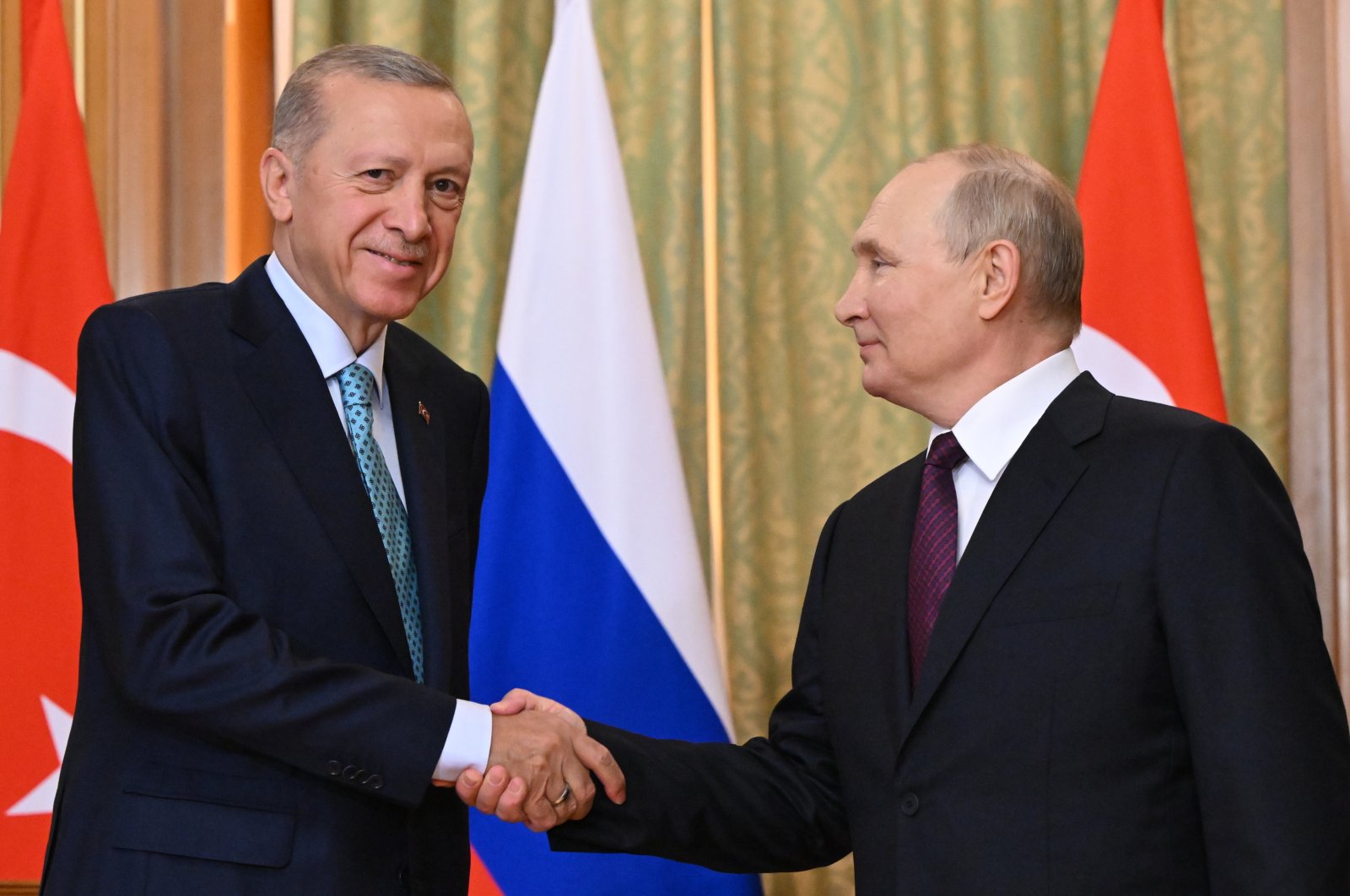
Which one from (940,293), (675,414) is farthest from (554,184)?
(940,293)

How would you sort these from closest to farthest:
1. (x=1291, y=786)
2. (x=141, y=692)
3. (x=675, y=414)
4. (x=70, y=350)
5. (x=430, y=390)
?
(x=1291, y=786), (x=141, y=692), (x=430, y=390), (x=70, y=350), (x=675, y=414)

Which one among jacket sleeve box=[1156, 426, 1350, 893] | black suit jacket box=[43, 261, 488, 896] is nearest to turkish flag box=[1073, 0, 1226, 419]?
jacket sleeve box=[1156, 426, 1350, 893]

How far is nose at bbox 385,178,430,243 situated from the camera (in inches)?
84.7

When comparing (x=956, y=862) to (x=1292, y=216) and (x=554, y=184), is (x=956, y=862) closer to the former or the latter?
(x=554, y=184)

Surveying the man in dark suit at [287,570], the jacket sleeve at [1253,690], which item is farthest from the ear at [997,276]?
the man in dark suit at [287,570]

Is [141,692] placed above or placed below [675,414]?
below

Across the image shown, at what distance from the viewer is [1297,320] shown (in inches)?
145

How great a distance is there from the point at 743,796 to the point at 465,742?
23.5 inches

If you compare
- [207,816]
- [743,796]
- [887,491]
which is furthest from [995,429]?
[207,816]

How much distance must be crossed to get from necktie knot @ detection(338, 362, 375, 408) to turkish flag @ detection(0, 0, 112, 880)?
1.38 metres

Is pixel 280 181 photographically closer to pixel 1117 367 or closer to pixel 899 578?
pixel 899 578

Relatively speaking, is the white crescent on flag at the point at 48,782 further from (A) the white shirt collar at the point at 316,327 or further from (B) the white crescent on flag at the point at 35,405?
(A) the white shirt collar at the point at 316,327

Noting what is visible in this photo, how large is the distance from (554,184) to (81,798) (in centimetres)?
189

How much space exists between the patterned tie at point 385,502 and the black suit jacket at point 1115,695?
69 centimetres
